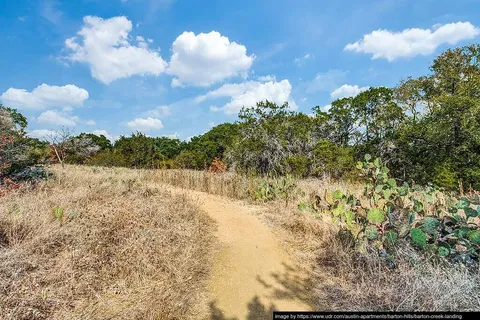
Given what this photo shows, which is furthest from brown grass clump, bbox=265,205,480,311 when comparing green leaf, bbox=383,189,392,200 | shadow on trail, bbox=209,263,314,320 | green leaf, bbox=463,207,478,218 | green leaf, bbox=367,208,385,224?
green leaf, bbox=383,189,392,200

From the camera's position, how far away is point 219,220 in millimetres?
5340

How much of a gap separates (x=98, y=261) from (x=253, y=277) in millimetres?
1877

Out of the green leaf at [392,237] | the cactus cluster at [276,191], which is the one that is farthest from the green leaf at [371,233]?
the cactus cluster at [276,191]

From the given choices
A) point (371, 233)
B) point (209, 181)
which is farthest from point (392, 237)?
point (209, 181)

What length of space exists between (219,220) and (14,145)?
5.79m

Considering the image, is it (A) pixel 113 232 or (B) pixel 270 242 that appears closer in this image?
(A) pixel 113 232

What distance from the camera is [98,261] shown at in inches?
115

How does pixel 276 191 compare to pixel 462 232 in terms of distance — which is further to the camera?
pixel 276 191

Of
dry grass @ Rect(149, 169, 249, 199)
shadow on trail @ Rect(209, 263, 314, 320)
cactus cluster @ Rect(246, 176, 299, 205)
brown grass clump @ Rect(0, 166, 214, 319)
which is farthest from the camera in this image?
dry grass @ Rect(149, 169, 249, 199)

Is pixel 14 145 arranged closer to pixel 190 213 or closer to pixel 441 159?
pixel 190 213

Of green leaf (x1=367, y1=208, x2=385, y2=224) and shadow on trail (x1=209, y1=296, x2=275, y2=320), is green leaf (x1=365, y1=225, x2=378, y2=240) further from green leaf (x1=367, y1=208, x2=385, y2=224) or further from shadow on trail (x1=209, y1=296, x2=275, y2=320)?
shadow on trail (x1=209, y1=296, x2=275, y2=320)

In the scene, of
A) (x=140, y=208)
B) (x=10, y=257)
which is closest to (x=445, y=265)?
(x=140, y=208)

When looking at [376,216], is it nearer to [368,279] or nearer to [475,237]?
[368,279]

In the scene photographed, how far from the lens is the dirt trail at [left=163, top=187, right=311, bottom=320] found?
8.84 feet
